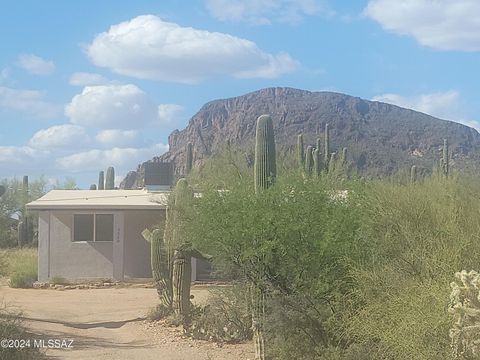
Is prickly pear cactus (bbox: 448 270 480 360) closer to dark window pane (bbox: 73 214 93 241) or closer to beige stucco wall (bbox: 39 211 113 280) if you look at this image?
beige stucco wall (bbox: 39 211 113 280)

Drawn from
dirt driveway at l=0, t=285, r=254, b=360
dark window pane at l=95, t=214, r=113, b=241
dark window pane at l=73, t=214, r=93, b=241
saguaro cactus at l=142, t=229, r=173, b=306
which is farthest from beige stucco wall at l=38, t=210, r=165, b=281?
saguaro cactus at l=142, t=229, r=173, b=306

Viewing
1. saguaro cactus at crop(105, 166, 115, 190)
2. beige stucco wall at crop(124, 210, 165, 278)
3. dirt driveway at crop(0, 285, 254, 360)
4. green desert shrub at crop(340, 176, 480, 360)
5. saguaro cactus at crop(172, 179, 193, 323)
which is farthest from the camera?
saguaro cactus at crop(105, 166, 115, 190)

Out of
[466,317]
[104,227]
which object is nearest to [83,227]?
[104,227]

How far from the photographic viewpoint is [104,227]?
2658 centimetres

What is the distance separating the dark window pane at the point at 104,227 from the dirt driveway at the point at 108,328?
3.36 m

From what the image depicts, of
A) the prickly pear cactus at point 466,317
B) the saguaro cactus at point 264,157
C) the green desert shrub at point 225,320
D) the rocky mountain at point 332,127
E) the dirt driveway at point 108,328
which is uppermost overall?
the rocky mountain at point 332,127

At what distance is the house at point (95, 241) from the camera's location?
25844 millimetres

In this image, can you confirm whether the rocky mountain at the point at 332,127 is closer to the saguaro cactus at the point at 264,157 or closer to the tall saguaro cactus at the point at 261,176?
the saguaro cactus at the point at 264,157

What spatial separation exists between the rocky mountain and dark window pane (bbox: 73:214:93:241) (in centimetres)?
3048

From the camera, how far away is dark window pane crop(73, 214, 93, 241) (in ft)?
86.3

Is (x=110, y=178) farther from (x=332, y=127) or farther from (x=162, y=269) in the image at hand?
(x=332, y=127)

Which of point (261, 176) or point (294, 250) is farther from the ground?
point (261, 176)

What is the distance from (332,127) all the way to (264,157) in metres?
57.4

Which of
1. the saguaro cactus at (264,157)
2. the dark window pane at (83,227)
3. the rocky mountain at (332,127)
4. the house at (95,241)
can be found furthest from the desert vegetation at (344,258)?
the rocky mountain at (332,127)
